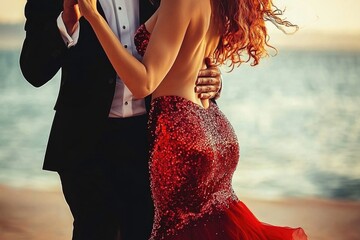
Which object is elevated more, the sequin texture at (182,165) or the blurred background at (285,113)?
the blurred background at (285,113)

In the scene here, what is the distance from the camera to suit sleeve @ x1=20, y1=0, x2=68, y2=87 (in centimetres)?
240

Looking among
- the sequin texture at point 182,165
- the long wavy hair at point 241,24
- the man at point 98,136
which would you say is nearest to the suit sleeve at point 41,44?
the man at point 98,136

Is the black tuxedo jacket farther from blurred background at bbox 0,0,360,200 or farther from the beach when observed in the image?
blurred background at bbox 0,0,360,200

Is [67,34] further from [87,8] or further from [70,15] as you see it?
[87,8]

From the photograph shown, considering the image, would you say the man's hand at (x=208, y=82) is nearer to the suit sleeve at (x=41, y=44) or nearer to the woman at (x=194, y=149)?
the woman at (x=194, y=149)

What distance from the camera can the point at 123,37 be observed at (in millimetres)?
2588

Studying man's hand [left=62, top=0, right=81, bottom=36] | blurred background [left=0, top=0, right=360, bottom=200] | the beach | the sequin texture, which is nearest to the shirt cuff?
man's hand [left=62, top=0, right=81, bottom=36]

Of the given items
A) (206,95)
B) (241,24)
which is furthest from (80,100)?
(241,24)

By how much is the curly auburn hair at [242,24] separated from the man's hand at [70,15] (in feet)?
1.21

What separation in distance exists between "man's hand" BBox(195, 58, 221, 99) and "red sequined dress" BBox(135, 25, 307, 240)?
50 millimetres

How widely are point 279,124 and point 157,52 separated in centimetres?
817

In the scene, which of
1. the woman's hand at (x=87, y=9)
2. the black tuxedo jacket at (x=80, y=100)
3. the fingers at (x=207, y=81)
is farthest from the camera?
the black tuxedo jacket at (x=80, y=100)

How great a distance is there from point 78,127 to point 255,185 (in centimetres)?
515

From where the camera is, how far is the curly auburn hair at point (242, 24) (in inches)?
93.5
